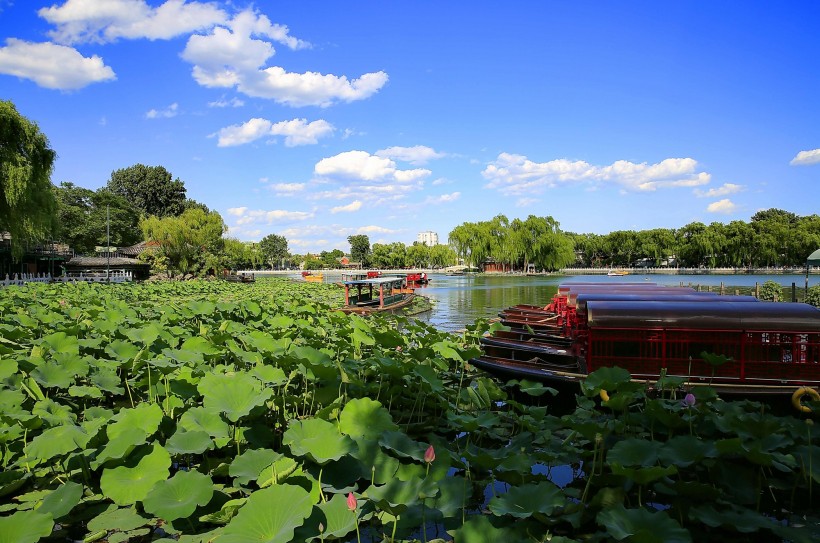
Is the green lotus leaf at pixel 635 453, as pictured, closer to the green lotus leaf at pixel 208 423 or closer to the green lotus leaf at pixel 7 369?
the green lotus leaf at pixel 208 423

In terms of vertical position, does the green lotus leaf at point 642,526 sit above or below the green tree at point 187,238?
below

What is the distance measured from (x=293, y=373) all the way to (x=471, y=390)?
5.64ft

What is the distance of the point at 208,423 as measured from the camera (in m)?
2.96

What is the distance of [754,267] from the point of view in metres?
68.2

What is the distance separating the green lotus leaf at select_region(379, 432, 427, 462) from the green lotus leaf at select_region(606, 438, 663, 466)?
0.97 m

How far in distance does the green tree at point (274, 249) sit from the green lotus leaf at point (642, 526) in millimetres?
98777

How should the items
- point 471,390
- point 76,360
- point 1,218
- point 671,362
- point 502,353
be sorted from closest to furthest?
point 76,360 < point 471,390 < point 671,362 < point 502,353 < point 1,218

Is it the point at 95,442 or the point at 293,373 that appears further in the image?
the point at 293,373

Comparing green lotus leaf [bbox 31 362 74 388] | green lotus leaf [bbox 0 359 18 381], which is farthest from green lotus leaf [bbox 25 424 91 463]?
green lotus leaf [bbox 0 359 18 381]

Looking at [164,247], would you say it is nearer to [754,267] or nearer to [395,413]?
[395,413]

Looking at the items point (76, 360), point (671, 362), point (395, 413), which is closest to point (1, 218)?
point (76, 360)

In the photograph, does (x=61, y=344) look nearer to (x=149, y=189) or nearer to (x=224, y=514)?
(x=224, y=514)

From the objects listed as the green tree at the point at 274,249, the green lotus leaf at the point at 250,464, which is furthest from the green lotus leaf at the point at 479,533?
the green tree at the point at 274,249

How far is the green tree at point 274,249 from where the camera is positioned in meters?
98.7
